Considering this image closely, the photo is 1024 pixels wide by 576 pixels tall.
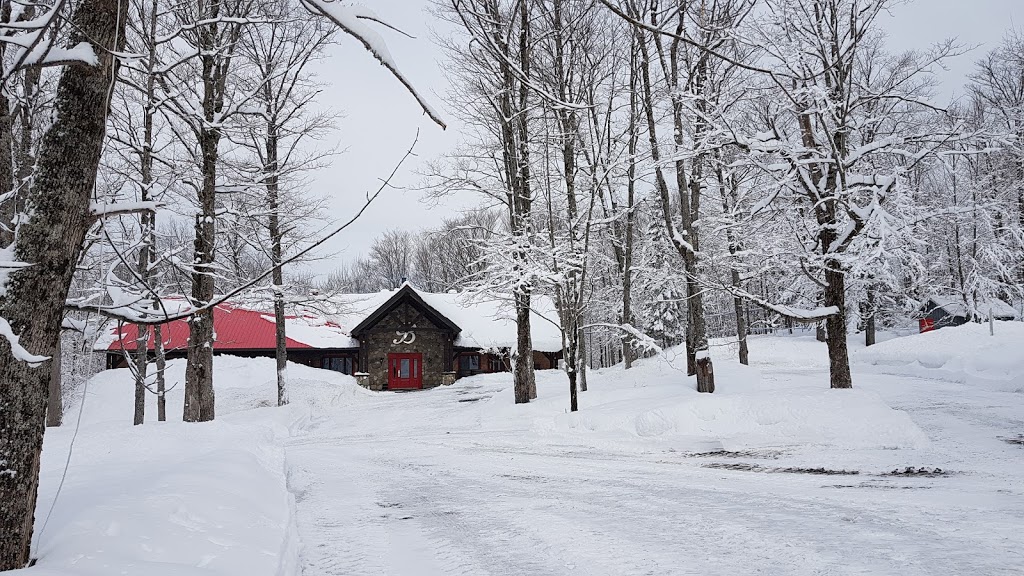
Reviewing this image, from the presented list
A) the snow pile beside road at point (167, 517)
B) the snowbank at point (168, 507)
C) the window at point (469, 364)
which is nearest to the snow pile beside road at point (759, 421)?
the snowbank at point (168, 507)

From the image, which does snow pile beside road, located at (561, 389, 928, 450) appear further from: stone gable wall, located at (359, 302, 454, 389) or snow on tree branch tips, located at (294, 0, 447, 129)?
stone gable wall, located at (359, 302, 454, 389)

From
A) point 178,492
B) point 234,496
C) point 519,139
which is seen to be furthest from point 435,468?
point 519,139

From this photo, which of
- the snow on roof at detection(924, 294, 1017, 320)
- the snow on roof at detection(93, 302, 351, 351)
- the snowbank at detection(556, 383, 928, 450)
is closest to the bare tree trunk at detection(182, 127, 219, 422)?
the snowbank at detection(556, 383, 928, 450)

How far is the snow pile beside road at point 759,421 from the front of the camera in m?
9.77

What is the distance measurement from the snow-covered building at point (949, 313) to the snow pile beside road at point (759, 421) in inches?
953

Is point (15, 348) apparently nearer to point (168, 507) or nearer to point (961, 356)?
point (168, 507)

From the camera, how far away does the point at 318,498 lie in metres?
6.97

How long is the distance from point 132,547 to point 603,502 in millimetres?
4268

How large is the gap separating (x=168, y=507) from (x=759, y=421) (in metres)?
9.69

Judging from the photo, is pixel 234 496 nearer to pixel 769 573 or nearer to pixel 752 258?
pixel 769 573

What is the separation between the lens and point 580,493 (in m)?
6.59

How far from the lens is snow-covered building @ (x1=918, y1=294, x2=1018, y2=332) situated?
102ft

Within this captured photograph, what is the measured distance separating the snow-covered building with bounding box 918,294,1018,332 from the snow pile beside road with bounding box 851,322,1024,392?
403cm

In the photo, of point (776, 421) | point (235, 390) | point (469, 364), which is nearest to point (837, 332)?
point (776, 421)
